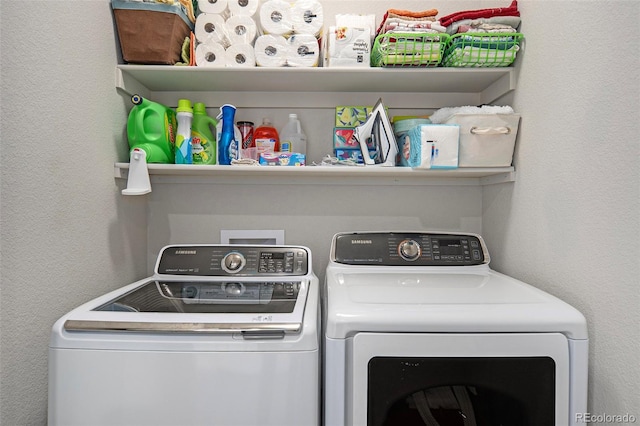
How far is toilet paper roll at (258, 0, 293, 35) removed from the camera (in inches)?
61.1

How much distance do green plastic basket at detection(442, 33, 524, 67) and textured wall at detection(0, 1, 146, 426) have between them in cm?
138

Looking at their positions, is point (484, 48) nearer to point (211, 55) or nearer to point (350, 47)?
point (350, 47)

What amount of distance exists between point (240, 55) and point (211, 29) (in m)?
0.18

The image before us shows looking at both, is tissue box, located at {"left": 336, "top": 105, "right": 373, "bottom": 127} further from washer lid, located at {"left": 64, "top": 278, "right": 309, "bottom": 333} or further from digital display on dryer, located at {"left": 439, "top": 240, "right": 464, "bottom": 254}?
washer lid, located at {"left": 64, "top": 278, "right": 309, "bottom": 333}

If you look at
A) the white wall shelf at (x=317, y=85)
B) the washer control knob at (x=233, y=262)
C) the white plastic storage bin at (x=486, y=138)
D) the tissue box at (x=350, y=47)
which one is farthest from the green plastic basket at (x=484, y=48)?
the washer control knob at (x=233, y=262)

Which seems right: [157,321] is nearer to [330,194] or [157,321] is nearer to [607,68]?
[330,194]

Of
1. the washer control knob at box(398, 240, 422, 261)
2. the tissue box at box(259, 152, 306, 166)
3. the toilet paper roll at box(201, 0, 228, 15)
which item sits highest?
the toilet paper roll at box(201, 0, 228, 15)

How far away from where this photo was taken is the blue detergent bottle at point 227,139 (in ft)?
5.19

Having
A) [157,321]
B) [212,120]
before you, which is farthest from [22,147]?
[212,120]

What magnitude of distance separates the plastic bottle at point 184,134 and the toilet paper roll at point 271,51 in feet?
1.22

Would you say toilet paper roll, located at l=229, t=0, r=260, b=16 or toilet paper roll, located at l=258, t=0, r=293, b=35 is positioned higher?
toilet paper roll, located at l=229, t=0, r=260, b=16

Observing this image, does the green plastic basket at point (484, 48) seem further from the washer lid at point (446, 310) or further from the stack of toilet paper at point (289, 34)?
the washer lid at point (446, 310)

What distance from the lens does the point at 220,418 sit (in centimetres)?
97

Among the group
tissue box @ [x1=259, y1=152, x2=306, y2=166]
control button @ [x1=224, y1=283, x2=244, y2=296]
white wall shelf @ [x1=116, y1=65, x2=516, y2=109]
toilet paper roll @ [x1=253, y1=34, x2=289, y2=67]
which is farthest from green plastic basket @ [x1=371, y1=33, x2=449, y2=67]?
control button @ [x1=224, y1=283, x2=244, y2=296]
